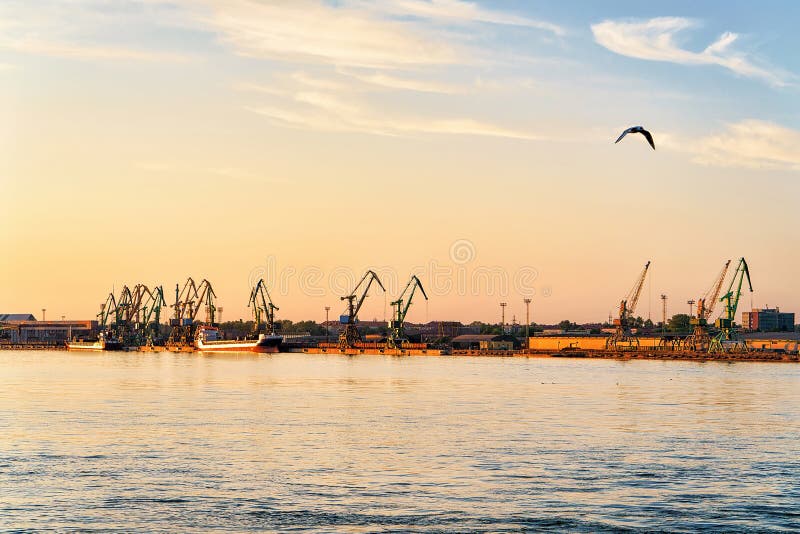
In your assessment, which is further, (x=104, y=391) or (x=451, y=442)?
(x=104, y=391)

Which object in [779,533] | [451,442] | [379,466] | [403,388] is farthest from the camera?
[403,388]

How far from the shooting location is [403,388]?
109 meters

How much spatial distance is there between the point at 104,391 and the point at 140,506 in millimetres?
64205

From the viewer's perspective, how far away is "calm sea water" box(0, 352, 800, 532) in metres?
36.3

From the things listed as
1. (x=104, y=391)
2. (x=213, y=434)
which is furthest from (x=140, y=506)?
(x=104, y=391)

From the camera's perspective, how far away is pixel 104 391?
325 feet

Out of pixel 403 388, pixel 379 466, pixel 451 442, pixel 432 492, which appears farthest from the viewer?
pixel 403 388

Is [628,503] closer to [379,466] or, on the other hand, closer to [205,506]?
[379,466]

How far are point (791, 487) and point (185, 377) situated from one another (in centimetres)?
10261

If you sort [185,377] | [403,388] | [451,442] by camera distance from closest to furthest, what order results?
1. [451,442]
2. [403,388]
3. [185,377]

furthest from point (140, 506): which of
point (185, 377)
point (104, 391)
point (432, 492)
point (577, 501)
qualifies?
point (185, 377)

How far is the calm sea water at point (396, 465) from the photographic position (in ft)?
119

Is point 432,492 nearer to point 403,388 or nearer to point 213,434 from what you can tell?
point 213,434

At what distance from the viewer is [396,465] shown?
4734 cm
